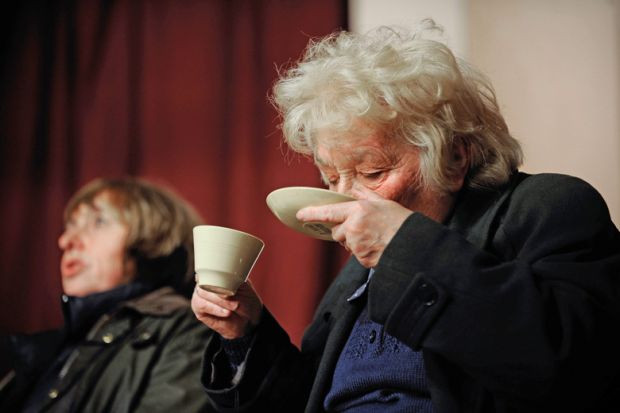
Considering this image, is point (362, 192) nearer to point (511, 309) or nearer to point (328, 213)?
point (328, 213)

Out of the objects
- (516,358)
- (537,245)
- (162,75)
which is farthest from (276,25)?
(516,358)

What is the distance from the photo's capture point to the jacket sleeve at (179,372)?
163 centimetres

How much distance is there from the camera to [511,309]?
2.60 feet

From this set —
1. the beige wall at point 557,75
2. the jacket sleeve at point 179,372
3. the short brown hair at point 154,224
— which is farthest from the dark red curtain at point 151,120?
the beige wall at point 557,75

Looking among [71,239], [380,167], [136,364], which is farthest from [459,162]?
[71,239]

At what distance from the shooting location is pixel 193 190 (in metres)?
2.21

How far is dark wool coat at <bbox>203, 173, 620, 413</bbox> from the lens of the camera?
2.58 ft

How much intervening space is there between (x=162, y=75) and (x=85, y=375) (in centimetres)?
104

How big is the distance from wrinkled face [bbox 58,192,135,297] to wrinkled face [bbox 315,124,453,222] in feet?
3.83

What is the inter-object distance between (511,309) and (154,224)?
151 cm

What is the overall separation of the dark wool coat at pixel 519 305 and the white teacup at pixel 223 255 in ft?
0.82

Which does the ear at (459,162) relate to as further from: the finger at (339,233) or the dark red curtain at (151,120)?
the dark red curtain at (151,120)

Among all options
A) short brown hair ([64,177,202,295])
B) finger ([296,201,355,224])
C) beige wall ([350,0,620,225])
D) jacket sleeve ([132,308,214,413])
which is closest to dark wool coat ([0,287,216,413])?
jacket sleeve ([132,308,214,413])

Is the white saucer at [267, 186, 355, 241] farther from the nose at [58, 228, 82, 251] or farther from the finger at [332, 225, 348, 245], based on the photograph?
the nose at [58, 228, 82, 251]
